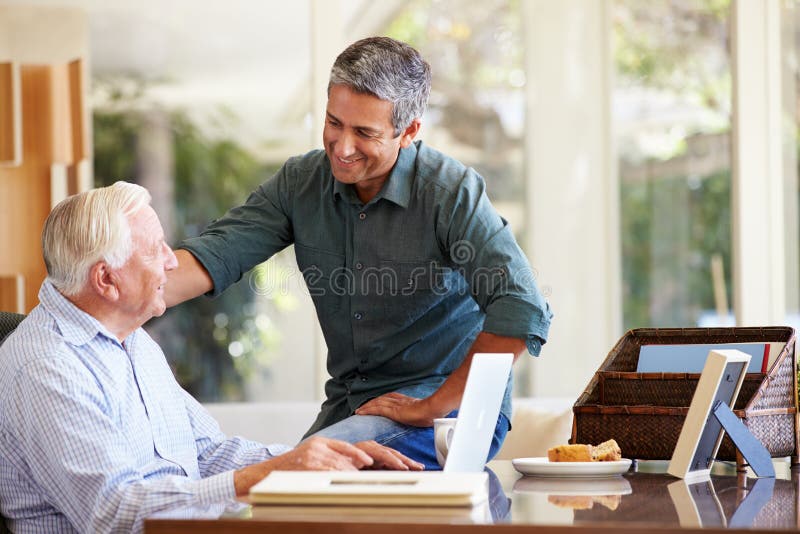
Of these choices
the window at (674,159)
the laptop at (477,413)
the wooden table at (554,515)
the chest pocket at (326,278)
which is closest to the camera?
the wooden table at (554,515)

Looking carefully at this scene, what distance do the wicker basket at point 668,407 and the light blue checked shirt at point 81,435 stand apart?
2.45 ft

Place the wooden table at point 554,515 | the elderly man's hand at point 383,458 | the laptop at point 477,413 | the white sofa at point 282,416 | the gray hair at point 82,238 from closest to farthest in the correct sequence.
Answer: the wooden table at point 554,515 < the laptop at point 477,413 < the elderly man's hand at point 383,458 < the gray hair at point 82,238 < the white sofa at point 282,416

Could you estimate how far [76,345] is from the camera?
1.79 metres

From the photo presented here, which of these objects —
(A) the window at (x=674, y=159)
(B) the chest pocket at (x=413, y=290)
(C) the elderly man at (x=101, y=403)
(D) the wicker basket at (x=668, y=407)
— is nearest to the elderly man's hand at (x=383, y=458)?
(C) the elderly man at (x=101, y=403)

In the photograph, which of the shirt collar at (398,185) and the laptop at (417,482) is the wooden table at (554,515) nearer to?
the laptop at (417,482)

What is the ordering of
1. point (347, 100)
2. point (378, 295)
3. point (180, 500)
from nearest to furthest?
1. point (180, 500)
2. point (347, 100)
3. point (378, 295)

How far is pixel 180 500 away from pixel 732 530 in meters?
0.87

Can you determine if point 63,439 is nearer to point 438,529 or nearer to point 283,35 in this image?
point 438,529

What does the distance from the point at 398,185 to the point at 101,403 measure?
0.97 metres

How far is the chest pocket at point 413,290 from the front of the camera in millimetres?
2422

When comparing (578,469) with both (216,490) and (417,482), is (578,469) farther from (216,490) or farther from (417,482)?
(216,490)

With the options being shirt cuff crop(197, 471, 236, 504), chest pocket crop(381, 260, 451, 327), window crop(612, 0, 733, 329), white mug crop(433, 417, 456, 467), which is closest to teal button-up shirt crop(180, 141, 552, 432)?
chest pocket crop(381, 260, 451, 327)

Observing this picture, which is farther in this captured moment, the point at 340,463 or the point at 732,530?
the point at 340,463

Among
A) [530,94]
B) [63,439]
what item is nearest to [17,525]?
[63,439]
